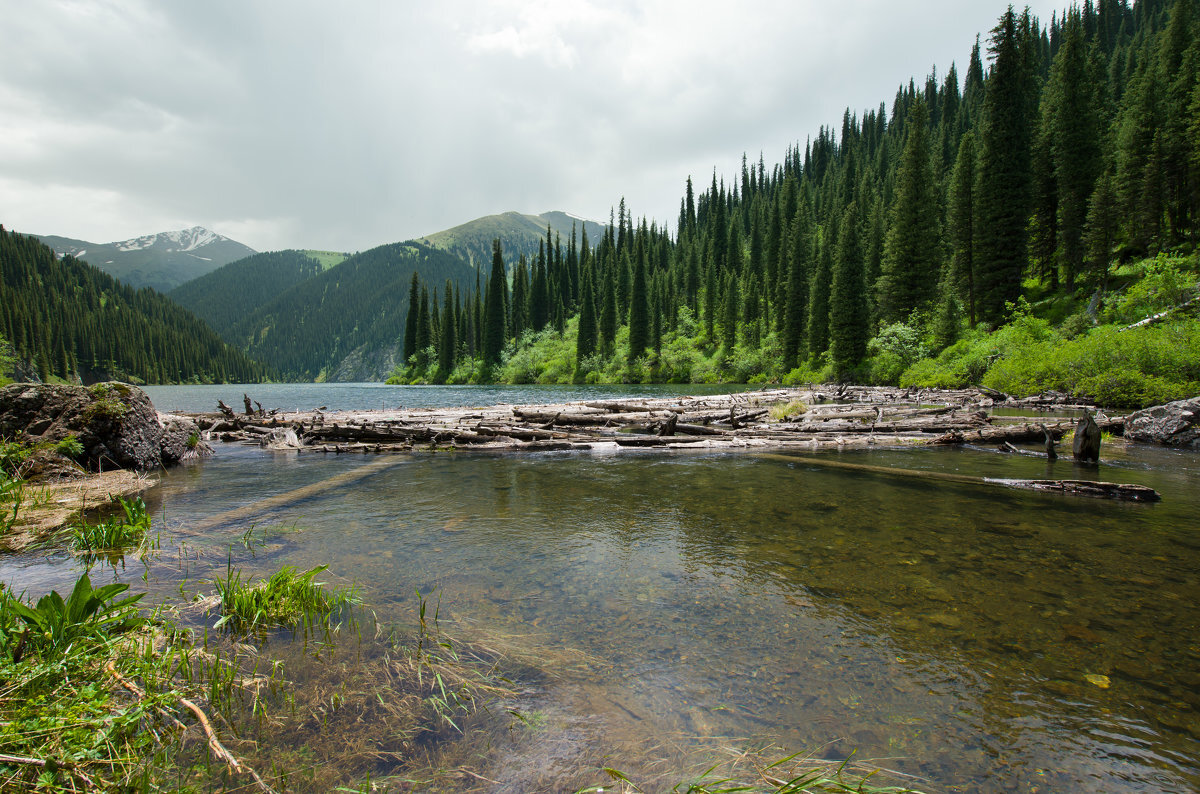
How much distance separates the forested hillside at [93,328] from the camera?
3716 inches

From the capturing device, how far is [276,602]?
14.1 ft

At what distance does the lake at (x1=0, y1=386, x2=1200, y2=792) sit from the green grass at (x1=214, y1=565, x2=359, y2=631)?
0.42 metres

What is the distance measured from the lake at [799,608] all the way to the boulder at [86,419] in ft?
10.5

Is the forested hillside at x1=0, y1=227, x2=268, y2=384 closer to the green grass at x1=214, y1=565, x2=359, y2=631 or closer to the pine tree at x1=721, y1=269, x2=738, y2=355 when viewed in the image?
the pine tree at x1=721, y1=269, x2=738, y2=355

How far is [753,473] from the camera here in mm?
10977

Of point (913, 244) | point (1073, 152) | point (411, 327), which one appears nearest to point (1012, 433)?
point (913, 244)

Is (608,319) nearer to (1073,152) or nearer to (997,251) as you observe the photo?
(997,251)

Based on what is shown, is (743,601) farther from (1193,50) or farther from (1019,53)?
(1193,50)

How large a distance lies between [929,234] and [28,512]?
190ft

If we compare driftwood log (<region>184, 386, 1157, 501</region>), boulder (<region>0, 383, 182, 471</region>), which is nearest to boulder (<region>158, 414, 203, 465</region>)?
boulder (<region>0, 383, 182, 471</region>)

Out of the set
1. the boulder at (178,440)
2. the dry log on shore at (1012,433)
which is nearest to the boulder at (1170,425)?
the dry log on shore at (1012,433)

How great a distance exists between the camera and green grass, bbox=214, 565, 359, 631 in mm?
4129

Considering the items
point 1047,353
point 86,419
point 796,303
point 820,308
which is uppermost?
point 796,303

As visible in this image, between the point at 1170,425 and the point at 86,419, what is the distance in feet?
89.5
